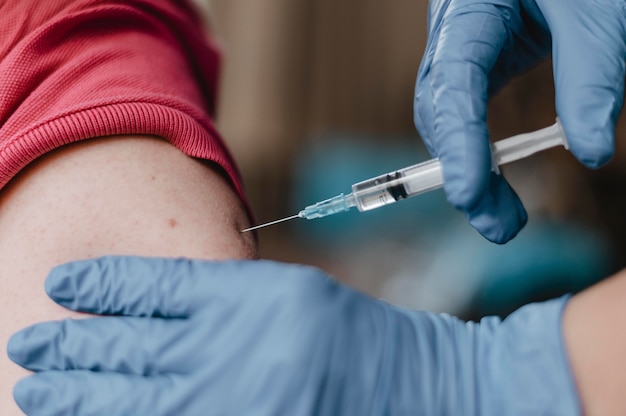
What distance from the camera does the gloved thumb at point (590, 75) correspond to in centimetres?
77

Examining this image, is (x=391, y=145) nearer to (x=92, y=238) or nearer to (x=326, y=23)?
Answer: (x=326, y=23)

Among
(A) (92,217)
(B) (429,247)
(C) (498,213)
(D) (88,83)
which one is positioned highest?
(D) (88,83)

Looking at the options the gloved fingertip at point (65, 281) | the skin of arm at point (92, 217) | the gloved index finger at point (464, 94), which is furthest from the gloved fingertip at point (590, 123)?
the gloved fingertip at point (65, 281)

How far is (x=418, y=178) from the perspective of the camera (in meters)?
0.85

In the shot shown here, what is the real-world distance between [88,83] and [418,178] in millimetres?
494

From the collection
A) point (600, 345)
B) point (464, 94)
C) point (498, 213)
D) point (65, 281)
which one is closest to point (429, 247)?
point (498, 213)

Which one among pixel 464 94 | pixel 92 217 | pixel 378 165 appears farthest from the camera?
pixel 378 165

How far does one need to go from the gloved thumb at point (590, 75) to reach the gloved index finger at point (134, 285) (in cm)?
53

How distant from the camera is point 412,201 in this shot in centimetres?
234

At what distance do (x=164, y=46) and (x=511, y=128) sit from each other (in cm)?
172

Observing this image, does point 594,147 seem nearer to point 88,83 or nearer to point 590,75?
point 590,75

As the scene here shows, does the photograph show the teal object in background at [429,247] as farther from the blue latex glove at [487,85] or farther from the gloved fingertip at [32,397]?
the gloved fingertip at [32,397]

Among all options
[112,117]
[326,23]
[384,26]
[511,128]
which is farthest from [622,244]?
[112,117]

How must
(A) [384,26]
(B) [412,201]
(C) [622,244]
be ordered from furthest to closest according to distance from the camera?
(A) [384,26]
(B) [412,201]
(C) [622,244]
